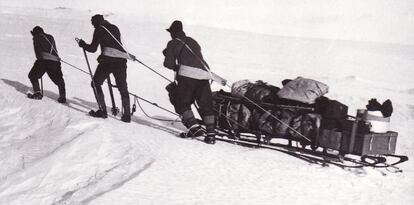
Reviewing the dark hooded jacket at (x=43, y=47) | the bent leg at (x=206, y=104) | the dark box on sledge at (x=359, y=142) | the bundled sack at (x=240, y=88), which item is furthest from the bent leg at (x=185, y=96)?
the dark hooded jacket at (x=43, y=47)

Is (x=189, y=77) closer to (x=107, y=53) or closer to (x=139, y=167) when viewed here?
(x=107, y=53)

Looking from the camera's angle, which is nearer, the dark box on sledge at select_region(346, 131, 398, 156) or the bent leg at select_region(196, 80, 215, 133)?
the dark box on sledge at select_region(346, 131, 398, 156)

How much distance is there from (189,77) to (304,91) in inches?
71.2

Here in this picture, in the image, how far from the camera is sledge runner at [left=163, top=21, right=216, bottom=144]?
761 centimetres

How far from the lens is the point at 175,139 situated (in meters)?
7.86

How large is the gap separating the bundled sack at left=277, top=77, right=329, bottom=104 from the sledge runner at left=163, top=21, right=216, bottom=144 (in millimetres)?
1204

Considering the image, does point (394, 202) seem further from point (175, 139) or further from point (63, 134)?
point (63, 134)

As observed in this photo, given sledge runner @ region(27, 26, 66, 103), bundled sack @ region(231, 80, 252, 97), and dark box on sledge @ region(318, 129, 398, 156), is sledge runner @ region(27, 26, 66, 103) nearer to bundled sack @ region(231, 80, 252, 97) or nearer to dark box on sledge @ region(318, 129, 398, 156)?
bundled sack @ region(231, 80, 252, 97)

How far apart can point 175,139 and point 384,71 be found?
24.8 metres

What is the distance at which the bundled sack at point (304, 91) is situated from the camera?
7.10 meters

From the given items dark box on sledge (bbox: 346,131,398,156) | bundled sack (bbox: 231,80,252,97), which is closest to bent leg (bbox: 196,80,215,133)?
bundled sack (bbox: 231,80,252,97)

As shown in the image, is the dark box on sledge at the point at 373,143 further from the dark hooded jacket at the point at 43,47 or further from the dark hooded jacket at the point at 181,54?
the dark hooded jacket at the point at 43,47

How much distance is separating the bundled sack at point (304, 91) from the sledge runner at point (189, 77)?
1.20 m

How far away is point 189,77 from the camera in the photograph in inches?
300
